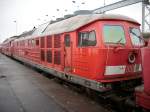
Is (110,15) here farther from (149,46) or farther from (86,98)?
(149,46)

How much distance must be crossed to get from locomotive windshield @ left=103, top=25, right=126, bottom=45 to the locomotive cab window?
40 cm

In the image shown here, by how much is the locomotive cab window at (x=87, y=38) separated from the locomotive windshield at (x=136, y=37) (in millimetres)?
1366

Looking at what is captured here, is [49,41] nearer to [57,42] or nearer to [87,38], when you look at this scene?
[57,42]

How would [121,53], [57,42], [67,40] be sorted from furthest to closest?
[57,42]
[67,40]
[121,53]

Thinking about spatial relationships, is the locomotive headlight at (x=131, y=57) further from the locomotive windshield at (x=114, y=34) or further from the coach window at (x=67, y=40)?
the coach window at (x=67, y=40)

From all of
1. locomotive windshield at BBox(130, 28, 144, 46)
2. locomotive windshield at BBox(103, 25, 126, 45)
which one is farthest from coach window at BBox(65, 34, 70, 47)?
locomotive windshield at BBox(130, 28, 144, 46)

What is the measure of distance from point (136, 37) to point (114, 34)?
1037mm

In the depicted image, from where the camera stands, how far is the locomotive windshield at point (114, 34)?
30.6 ft

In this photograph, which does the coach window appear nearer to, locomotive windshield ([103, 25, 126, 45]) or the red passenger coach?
the red passenger coach

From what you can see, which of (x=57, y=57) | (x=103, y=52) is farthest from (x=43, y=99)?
(x=57, y=57)

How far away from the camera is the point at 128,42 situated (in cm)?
962

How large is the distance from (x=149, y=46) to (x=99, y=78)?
2.86 meters

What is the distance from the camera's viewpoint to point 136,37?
33.3 feet

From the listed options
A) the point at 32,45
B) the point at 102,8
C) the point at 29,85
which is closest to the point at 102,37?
the point at 29,85
